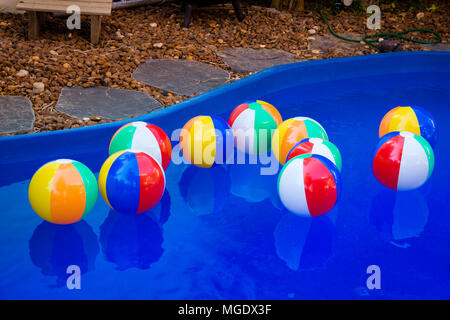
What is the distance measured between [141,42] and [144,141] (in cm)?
285

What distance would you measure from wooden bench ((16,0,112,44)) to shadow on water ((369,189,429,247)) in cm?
361

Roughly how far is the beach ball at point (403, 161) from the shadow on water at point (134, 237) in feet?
4.79

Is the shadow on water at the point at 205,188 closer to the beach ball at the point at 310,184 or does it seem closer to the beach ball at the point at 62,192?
the beach ball at the point at 310,184

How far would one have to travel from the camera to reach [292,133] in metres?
3.70

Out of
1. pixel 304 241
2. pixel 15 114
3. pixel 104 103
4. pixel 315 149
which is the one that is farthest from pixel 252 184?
pixel 15 114

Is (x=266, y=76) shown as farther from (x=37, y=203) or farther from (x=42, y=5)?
(x=37, y=203)

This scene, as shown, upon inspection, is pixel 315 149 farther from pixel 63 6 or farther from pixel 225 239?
pixel 63 6

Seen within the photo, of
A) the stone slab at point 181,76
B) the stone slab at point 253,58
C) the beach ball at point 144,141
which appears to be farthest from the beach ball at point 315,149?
the stone slab at point 253,58

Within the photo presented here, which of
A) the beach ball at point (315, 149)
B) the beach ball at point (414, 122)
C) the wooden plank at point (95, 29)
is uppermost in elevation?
the wooden plank at point (95, 29)

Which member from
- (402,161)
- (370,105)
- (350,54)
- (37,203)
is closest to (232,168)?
(402,161)

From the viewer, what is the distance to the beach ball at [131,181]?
307 cm

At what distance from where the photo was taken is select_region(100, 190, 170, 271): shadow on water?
9.94ft

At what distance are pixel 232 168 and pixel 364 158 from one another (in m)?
1.07

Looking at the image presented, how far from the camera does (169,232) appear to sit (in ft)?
10.7
